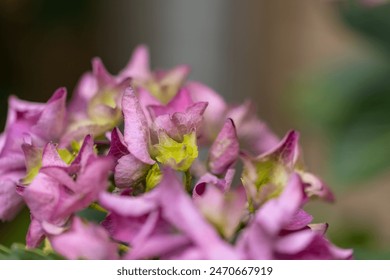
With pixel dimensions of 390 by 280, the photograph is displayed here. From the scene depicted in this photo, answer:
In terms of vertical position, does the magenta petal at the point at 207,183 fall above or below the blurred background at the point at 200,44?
above

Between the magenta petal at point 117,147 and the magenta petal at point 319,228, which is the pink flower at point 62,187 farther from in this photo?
the magenta petal at point 319,228

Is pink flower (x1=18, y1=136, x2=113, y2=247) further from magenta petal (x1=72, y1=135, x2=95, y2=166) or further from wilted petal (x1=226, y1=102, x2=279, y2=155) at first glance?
wilted petal (x1=226, y1=102, x2=279, y2=155)

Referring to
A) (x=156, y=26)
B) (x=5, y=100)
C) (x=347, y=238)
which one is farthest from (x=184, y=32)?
(x=347, y=238)

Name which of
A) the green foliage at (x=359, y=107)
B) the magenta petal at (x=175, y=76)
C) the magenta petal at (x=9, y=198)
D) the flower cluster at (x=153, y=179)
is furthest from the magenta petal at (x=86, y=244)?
the green foliage at (x=359, y=107)

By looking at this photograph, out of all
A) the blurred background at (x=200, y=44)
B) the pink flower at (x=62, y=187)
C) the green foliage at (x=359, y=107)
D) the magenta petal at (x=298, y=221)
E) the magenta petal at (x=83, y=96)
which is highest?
the magenta petal at (x=298, y=221)

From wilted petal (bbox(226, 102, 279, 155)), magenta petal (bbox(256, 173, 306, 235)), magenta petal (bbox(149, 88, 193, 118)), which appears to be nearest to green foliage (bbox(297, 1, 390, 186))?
wilted petal (bbox(226, 102, 279, 155))

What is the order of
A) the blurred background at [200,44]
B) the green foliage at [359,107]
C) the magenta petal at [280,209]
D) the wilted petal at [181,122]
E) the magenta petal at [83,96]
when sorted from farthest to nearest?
the blurred background at [200,44] → the green foliage at [359,107] → the magenta petal at [83,96] → the wilted petal at [181,122] → the magenta petal at [280,209]
